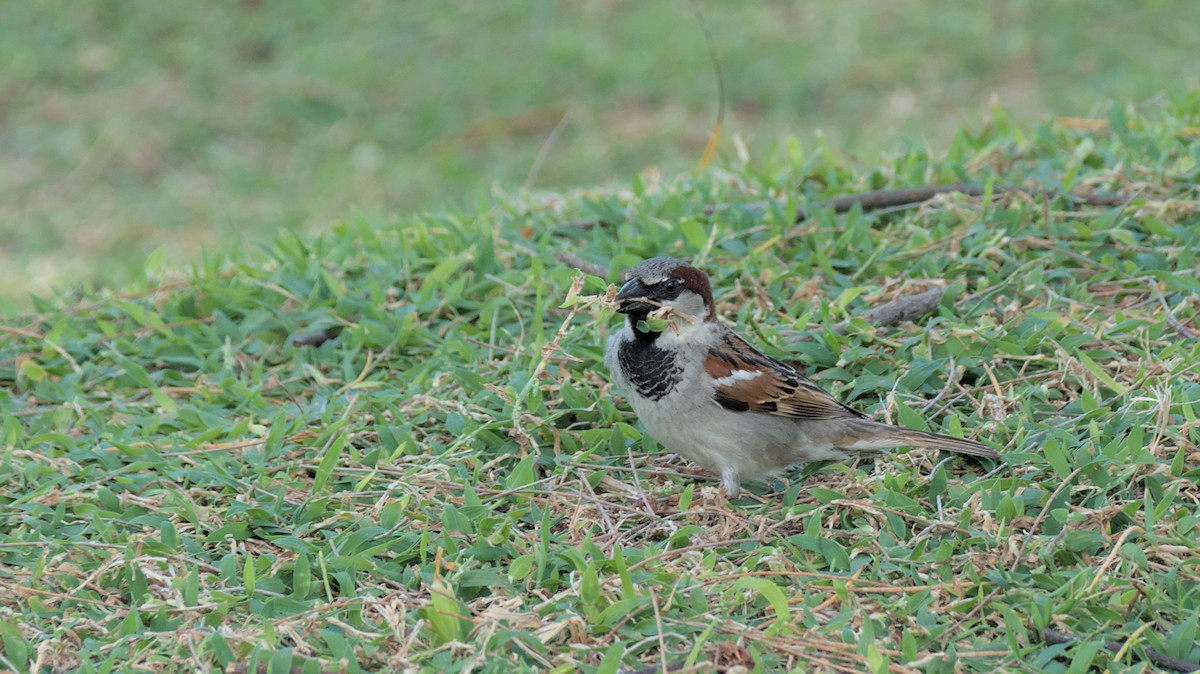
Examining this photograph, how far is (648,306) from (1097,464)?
56.2 inches

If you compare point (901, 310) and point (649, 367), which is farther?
point (901, 310)

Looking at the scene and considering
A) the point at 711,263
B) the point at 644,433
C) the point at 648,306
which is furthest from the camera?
the point at 711,263

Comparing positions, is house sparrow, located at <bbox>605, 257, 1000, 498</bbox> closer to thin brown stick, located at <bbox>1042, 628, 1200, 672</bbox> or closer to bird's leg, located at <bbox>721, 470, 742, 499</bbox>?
bird's leg, located at <bbox>721, 470, 742, 499</bbox>

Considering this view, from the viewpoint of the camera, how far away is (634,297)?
164 inches

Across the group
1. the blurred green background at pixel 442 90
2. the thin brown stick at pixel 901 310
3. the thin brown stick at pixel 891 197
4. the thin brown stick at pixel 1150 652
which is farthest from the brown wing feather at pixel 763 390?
the blurred green background at pixel 442 90

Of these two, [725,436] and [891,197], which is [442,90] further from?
[725,436]

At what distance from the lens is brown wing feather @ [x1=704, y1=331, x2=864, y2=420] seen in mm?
4137

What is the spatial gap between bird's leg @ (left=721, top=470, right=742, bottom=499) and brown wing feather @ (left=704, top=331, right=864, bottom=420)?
8.1 inches

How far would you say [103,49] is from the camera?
1125 centimetres

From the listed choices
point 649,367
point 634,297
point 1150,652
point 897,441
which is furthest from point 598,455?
point 1150,652

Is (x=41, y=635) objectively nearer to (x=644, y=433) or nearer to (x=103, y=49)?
(x=644, y=433)

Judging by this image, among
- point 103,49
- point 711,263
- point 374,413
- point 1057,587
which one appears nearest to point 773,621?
point 1057,587

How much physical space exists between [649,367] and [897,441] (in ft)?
2.63

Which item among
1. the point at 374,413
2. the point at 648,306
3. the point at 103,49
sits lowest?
the point at 103,49
